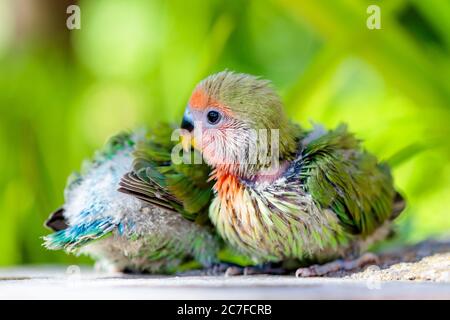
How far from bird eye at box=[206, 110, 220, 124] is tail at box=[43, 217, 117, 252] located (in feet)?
0.90

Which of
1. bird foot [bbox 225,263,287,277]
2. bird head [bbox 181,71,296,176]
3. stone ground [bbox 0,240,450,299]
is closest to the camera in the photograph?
stone ground [bbox 0,240,450,299]

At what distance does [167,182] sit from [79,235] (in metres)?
0.20

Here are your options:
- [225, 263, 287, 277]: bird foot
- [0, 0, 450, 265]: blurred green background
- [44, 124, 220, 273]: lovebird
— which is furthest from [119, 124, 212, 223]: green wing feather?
[0, 0, 450, 265]: blurred green background

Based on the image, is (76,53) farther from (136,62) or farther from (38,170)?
(38,170)

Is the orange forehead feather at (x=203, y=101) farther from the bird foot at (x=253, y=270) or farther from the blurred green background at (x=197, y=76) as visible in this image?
the blurred green background at (x=197, y=76)

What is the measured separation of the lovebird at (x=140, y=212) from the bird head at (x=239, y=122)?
0.36ft

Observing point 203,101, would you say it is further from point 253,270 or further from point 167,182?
point 253,270

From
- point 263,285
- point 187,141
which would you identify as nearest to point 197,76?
point 187,141

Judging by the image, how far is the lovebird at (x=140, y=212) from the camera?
3.88 ft

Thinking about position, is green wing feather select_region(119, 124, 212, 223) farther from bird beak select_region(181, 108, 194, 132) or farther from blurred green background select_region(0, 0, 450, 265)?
blurred green background select_region(0, 0, 450, 265)

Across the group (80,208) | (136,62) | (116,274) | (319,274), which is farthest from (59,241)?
(136,62)

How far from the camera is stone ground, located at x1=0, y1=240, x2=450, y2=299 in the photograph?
985 mm

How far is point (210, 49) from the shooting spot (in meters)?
2.21

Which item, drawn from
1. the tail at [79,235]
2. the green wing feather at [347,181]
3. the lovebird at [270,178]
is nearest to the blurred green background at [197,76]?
the green wing feather at [347,181]
